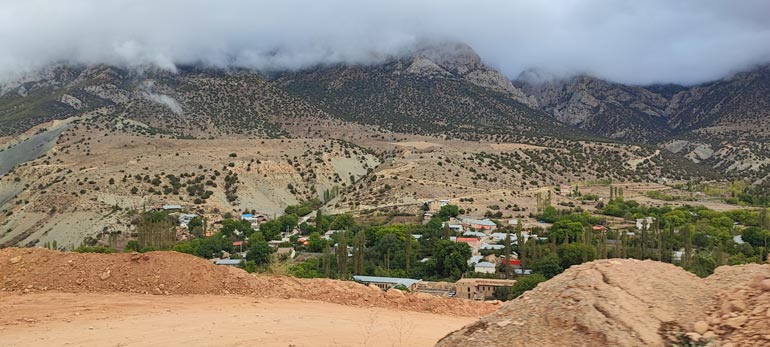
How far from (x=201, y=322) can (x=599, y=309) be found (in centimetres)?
849

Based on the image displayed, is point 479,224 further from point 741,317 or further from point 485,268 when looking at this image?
point 741,317

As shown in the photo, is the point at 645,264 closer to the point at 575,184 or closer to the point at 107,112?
the point at 575,184

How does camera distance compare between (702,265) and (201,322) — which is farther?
(702,265)

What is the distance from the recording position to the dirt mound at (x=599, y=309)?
7488mm

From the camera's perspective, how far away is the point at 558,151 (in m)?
106

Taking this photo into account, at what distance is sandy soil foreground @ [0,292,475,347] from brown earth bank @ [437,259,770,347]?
11.8 ft

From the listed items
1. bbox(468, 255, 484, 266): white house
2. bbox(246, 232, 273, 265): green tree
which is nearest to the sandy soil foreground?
bbox(468, 255, 484, 266): white house

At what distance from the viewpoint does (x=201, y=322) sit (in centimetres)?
1260

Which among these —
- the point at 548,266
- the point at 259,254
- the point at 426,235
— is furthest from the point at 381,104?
the point at 548,266

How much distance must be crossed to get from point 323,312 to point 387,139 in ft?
346

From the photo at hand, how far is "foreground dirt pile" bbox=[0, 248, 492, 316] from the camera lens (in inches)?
584

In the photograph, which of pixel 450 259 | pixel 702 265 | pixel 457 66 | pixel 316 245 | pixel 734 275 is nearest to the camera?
pixel 734 275

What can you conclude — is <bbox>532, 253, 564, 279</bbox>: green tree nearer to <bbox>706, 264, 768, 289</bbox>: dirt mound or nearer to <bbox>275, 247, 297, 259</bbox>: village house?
<bbox>275, 247, 297, 259</bbox>: village house

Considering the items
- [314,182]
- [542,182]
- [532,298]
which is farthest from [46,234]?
[542,182]
